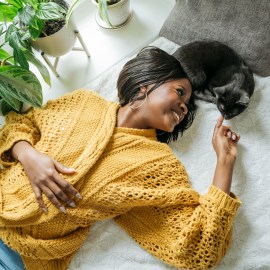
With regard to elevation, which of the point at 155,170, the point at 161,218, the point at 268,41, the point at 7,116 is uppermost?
the point at 7,116

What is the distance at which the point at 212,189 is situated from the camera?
100 centimetres

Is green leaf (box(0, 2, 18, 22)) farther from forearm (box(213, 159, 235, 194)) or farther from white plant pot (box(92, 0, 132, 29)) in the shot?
forearm (box(213, 159, 235, 194))

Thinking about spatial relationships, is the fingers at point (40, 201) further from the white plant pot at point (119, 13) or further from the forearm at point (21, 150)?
the white plant pot at point (119, 13)

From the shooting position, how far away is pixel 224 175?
1021 mm

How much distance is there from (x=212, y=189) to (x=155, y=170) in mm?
199

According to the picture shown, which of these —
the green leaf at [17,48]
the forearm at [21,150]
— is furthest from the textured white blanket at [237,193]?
the green leaf at [17,48]

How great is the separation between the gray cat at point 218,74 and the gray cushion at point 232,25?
48 millimetres

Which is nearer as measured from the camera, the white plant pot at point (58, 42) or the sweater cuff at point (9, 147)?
the sweater cuff at point (9, 147)

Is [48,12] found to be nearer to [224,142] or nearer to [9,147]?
[9,147]

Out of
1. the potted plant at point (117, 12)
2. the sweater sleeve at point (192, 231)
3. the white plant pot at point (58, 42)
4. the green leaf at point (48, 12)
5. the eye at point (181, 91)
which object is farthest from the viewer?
the potted plant at point (117, 12)

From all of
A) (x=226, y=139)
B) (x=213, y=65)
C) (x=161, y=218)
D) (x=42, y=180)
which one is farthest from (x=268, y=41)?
(x=42, y=180)

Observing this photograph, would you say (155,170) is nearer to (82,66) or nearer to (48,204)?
(48,204)

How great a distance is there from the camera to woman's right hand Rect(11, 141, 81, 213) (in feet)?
3.20

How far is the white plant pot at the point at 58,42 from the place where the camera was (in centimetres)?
128
